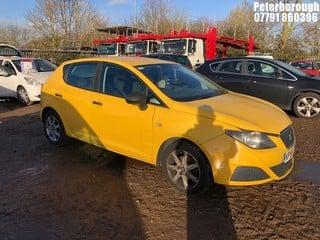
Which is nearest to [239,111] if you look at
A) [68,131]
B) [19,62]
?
[68,131]

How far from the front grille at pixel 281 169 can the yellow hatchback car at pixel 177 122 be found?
0.01 m

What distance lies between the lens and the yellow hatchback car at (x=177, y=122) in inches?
151

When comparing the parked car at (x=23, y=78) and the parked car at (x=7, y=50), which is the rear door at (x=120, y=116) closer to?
the parked car at (x=23, y=78)

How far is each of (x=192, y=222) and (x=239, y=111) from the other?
1418mm

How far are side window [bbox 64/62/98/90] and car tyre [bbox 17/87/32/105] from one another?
5.67 m

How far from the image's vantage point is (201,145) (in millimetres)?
3914

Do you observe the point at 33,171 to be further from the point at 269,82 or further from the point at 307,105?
the point at 307,105

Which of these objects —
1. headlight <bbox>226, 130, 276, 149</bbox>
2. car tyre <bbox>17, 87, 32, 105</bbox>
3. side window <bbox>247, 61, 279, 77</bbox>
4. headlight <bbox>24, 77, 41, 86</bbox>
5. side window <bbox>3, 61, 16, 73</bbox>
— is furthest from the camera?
side window <bbox>3, 61, 16, 73</bbox>

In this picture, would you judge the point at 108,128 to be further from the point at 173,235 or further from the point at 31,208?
the point at 173,235

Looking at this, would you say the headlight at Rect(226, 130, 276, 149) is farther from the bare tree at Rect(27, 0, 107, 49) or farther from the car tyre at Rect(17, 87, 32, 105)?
the bare tree at Rect(27, 0, 107, 49)

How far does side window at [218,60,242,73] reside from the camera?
30.1 ft

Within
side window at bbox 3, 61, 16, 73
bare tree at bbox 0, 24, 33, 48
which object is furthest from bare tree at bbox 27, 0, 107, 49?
side window at bbox 3, 61, 16, 73

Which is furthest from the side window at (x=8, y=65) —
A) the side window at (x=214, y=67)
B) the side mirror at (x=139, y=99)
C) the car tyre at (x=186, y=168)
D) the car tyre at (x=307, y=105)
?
the car tyre at (x=186, y=168)

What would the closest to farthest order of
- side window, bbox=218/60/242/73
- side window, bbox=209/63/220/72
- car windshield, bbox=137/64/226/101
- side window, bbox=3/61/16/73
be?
car windshield, bbox=137/64/226/101, side window, bbox=218/60/242/73, side window, bbox=209/63/220/72, side window, bbox=3/61/16/73
